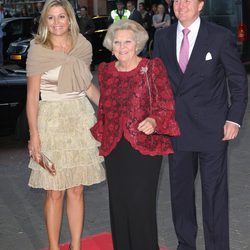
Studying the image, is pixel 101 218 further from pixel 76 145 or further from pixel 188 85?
pixel 188 85

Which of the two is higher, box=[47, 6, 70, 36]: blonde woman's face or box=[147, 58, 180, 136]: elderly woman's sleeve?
box=[47, 6, 70, 36]: blonde woman's face

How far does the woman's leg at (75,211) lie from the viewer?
15.2 feet

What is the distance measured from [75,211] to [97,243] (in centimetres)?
62

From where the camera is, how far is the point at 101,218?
584 cm

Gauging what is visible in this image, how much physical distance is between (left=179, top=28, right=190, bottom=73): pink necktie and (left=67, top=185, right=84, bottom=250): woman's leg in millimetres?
1162

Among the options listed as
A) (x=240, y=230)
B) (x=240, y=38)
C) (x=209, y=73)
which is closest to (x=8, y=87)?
(x=240, y=230)

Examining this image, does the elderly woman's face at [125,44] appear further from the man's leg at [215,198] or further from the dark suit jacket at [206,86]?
the man's leg at [215,198]

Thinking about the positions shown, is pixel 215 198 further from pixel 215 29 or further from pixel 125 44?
pixel 125 44

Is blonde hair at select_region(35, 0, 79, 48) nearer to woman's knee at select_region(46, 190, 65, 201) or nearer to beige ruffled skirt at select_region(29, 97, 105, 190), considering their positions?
beige ruffled skirt at select_region(29, 97, 105, 190)

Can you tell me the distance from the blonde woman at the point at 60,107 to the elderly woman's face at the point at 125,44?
54 centimetres

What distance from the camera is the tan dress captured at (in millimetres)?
4414

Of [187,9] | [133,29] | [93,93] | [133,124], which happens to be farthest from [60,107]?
[187,9]

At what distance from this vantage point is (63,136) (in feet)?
14.6

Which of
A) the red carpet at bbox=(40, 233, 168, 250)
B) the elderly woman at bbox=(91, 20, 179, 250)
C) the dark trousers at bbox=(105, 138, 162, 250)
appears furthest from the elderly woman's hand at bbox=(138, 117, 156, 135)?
the red carpet at bbox=(40, 233, 168, 250)
